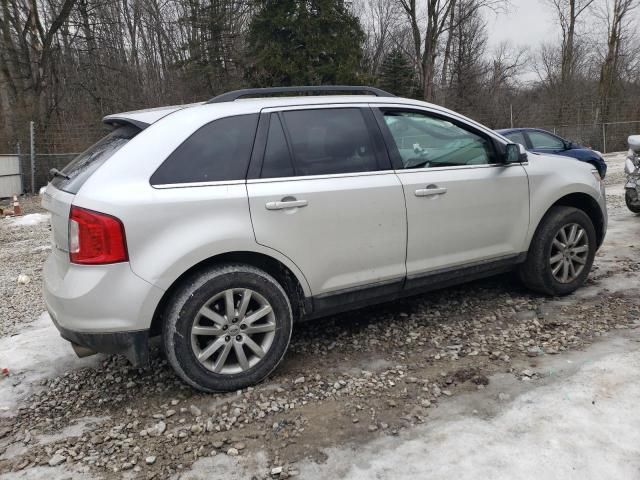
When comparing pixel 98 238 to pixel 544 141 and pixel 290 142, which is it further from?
pixel 544 141

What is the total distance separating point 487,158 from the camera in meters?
4.11

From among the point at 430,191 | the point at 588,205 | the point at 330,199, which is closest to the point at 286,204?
the point at 330,199

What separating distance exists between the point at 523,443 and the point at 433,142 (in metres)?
2.24

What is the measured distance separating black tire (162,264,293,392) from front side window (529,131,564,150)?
9.84m

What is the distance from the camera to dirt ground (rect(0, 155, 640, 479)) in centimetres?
261

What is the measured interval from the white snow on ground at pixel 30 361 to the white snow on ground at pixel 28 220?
6.41 m

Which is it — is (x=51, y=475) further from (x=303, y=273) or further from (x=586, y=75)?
(x=586, y=75)

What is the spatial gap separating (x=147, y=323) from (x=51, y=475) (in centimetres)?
85

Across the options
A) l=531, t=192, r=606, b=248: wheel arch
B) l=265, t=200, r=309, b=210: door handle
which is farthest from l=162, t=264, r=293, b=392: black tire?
l=531, t=192, r=606, b=248: wheel arch

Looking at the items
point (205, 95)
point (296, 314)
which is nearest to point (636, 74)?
point (205, 95)

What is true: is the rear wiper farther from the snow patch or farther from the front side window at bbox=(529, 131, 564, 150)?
the front side window at bbox=(529, 131, 564, 150)

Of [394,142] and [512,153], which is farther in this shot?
[512,153]

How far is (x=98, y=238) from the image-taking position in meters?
2.77

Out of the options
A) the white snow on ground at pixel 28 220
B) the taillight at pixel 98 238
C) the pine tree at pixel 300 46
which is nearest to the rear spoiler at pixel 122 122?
the taillight at pixel 98 238
